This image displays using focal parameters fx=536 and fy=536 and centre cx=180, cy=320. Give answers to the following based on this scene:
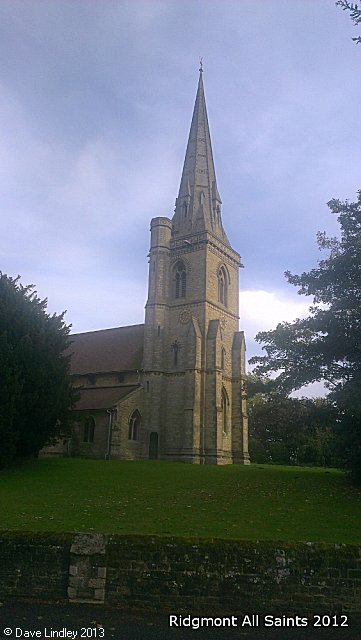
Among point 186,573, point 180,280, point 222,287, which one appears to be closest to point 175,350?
point 180,280

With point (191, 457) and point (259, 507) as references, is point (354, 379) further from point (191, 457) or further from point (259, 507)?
point (191, 457)

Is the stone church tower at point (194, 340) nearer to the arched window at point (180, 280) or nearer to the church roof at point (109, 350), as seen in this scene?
the arched window at point (180, 280)

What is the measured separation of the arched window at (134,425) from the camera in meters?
37.5

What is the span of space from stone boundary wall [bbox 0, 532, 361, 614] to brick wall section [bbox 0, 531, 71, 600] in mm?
16

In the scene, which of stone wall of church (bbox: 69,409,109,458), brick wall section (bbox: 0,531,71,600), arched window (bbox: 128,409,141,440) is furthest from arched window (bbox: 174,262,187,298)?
brick wall section (bbox: 0,531,71,600)

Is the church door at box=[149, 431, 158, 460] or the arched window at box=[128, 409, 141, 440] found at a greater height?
the arched window at box=[128, 409, 141, 440]

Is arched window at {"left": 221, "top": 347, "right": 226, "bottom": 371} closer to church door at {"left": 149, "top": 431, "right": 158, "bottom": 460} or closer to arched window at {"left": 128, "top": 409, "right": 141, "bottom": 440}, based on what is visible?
church door at {"left": 149, "top": 431, "right": 158, "bottom": 460}

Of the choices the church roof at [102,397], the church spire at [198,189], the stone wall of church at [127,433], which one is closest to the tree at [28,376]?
the stone wall of church at [127,433]

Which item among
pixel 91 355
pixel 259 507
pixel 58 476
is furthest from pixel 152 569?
pixel 91 355

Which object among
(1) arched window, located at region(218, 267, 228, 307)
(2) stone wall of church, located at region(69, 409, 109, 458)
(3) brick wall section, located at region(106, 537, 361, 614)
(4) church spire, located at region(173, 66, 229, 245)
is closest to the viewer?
(3) brick wall section, located at region(106, 537, 361, 614)

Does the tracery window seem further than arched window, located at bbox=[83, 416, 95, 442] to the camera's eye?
Yes

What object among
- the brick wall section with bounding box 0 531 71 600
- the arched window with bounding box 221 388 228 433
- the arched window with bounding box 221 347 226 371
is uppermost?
the arched window with bounding box 221 347 226 371

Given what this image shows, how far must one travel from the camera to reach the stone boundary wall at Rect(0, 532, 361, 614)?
350 inches

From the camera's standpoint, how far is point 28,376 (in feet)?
87.0
